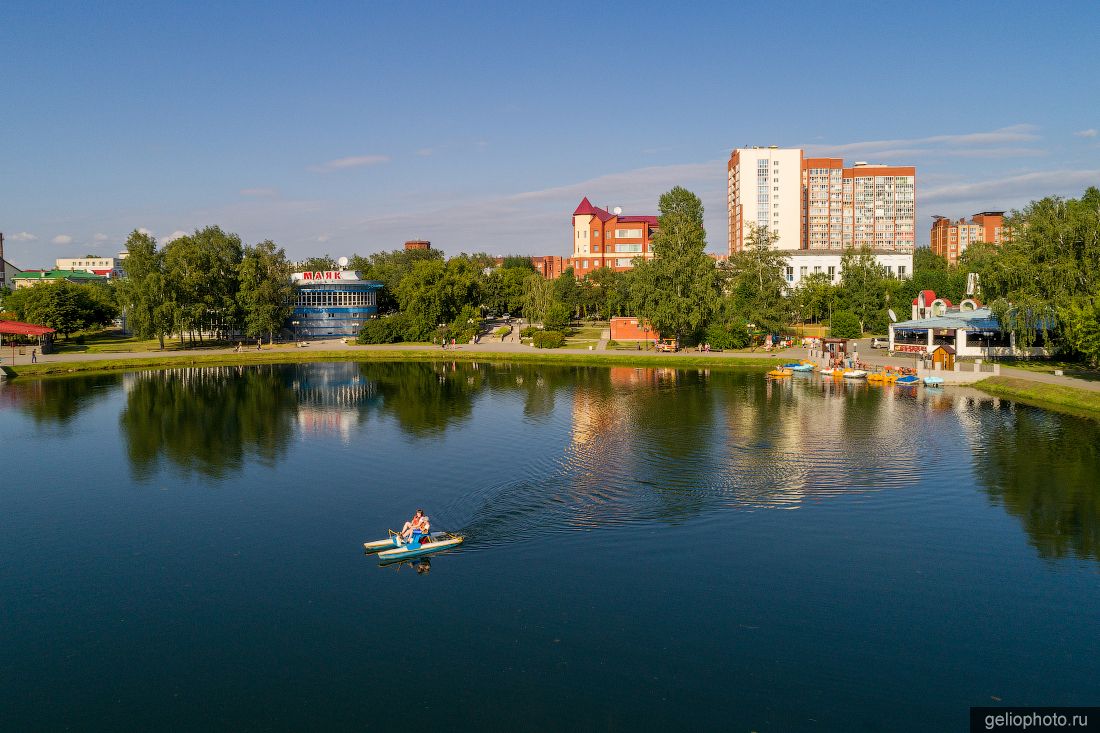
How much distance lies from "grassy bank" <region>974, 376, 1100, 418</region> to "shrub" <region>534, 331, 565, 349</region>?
45.1 m

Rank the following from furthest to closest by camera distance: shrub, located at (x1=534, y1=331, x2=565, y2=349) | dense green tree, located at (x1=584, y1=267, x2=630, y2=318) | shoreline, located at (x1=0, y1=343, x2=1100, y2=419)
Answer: dense green tree, located at (x1=584, y1=267, x2=630, y2=318) → shrub, located at (x1=534, y1=331, x2=565, y2=349) → shoreline, located at (x1=0, y1=343, x2=1100, y2=419)

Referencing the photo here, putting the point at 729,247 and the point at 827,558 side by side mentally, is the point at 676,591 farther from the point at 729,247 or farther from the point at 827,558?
the point at 729,247

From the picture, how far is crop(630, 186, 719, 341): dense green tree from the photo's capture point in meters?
78.9

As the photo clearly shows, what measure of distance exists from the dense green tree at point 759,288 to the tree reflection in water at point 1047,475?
39.3 m

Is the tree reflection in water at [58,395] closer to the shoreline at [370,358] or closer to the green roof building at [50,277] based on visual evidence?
the shoreline at [370,358]

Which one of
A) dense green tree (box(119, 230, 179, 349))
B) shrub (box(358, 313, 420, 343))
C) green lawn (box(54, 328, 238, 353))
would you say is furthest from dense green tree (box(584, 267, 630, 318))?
dense green tree (box(119, 230, 179, 349))

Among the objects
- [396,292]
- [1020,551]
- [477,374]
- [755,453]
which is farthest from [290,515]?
[396,292]

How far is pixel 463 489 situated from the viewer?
30281 millimetres

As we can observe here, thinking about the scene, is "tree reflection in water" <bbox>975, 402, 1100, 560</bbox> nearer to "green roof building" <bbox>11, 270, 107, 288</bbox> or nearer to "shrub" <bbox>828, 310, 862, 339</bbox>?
"shrub" <bbox>828, 310, 862, 339</bbox>

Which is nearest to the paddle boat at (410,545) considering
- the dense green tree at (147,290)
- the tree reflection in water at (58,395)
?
the tree reflection in water at (58,395)

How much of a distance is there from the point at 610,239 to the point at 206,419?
365 ft

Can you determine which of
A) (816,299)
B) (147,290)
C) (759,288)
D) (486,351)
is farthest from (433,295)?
(816,299)

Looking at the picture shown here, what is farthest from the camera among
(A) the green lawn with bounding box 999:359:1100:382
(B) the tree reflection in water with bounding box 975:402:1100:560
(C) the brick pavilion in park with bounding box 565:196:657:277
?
(C) the brick pavilion in park with bounding box 565:196:657:277

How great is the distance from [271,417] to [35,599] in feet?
91.0
